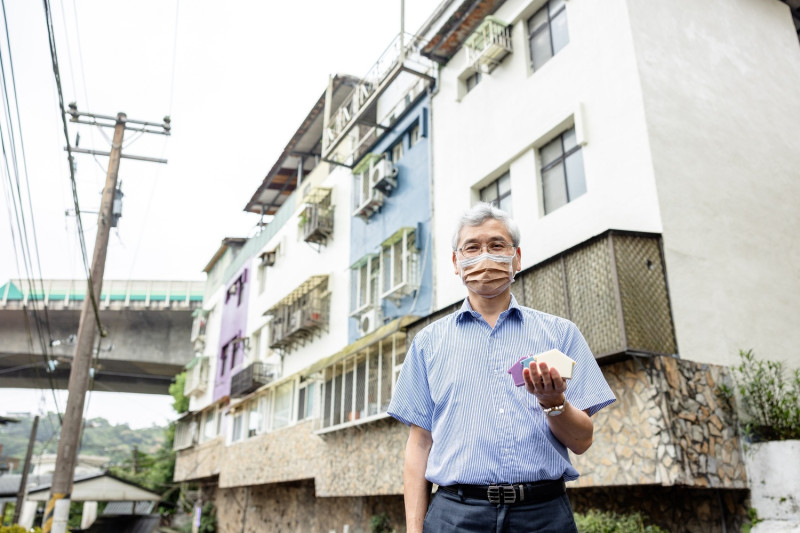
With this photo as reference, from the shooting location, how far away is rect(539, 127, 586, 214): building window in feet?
36.8

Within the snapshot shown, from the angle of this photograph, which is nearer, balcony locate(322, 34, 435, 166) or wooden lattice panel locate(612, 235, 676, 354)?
wooden lattice panel locate(612, 235, 676, 354)

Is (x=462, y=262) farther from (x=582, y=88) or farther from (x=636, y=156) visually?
(x=582, y=88)

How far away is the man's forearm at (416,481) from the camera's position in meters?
2.56

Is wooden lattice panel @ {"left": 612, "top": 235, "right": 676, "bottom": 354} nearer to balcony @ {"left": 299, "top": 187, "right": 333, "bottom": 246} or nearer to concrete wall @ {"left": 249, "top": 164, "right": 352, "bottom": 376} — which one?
concrete wall @ {"left": 249, "top": 164, "right": 352, "bottom": 376}

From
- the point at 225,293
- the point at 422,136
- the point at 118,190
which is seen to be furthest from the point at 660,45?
the point at 225,293

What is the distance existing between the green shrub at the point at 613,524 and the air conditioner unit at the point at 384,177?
10518 millimetres

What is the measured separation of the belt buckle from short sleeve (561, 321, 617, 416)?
1.45 feet

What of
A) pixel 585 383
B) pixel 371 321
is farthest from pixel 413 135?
pixel 585 383

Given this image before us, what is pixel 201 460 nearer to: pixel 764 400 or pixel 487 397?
pixel 764 400

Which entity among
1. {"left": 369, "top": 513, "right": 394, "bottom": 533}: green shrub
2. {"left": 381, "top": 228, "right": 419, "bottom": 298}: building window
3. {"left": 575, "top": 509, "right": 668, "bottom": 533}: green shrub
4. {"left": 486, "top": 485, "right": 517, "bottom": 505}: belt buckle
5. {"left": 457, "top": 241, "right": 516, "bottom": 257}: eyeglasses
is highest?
{"left": 381, "top": 228, "right": 419, "bottom": 298}: building window

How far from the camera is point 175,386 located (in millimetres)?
35156

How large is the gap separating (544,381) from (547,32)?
1215cm

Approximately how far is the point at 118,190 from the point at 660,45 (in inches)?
470

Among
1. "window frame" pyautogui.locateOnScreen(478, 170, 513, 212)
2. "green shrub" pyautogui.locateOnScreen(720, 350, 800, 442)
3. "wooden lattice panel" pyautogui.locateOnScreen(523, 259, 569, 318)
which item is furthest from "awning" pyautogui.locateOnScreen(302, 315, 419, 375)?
"green shrub" pyautogui.locateOnScreen(720, 350, 800, 442)
